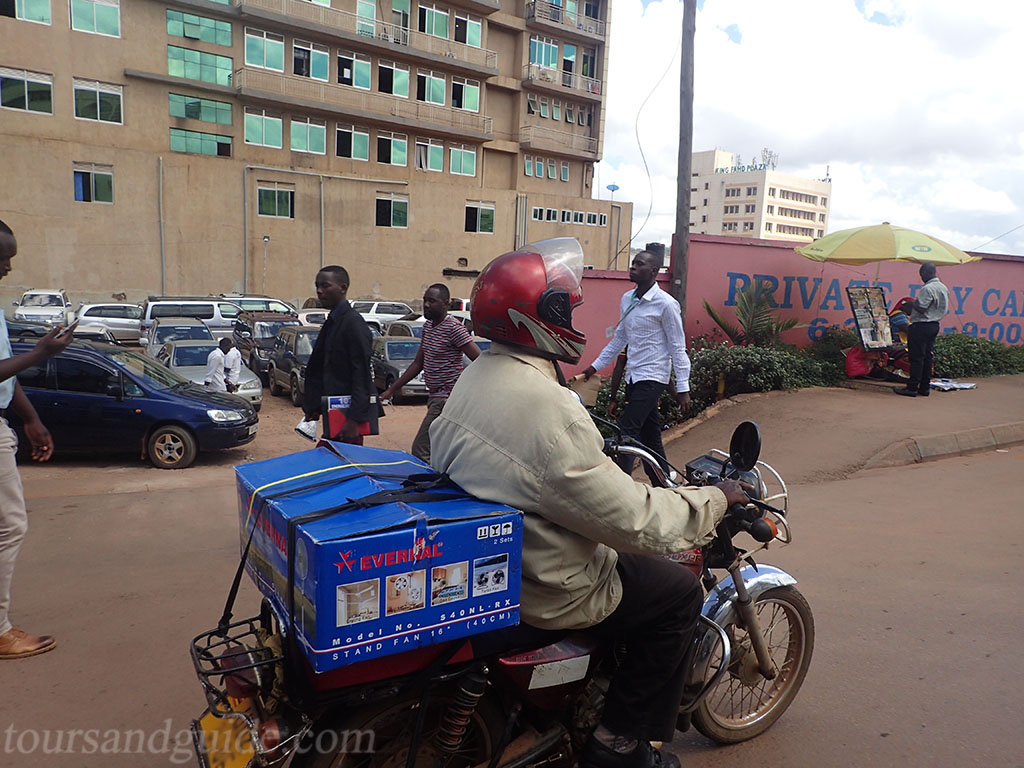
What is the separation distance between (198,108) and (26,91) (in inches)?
247

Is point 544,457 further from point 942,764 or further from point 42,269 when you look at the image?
point 42,269

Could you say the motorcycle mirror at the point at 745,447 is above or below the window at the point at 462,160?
below

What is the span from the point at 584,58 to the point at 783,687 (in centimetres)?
4655

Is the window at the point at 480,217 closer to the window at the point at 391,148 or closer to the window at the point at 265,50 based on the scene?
the window at the point at 391,148

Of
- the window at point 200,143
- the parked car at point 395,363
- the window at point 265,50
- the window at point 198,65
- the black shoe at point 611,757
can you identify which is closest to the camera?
the black shoe at point 611,757

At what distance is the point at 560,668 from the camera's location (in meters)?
2.29

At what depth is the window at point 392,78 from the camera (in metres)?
36.0

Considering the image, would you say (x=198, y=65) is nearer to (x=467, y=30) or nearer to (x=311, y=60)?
(x=311, y=60)

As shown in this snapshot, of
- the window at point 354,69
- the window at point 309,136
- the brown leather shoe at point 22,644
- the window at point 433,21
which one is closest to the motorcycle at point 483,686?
the brown leather shoe at point 22,644

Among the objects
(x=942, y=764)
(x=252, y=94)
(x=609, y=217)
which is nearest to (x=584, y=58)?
(x=609, y=217)

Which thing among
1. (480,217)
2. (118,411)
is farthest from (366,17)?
(118,411)

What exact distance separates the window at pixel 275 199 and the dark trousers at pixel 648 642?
109 feet

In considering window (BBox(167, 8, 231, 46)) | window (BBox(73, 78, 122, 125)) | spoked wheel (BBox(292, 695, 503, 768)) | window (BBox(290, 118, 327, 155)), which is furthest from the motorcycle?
window (BBox(167, 8, 231, 46))

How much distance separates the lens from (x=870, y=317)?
37.8 feet
